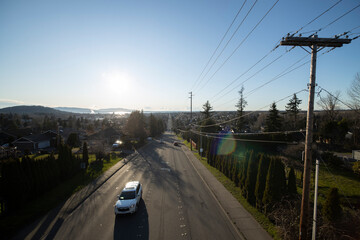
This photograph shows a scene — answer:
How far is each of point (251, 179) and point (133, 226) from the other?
32.5 feet

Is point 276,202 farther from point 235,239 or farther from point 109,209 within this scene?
point 109,209

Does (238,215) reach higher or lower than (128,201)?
lower

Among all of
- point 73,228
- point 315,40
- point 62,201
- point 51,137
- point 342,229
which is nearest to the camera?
point 315,40

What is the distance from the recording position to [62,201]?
15.0 meters

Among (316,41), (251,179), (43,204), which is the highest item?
(316,41)

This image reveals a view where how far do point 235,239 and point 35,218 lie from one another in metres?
13.6

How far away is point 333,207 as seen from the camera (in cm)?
943

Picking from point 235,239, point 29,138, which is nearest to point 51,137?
point 29,138

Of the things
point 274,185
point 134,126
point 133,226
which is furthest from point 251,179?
point 134,126

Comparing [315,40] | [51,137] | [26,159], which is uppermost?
[315,40]

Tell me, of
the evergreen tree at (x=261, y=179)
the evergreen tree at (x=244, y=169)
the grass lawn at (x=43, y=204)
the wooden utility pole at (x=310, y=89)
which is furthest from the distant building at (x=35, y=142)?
the wooden utility pole at (x=310, y=89)

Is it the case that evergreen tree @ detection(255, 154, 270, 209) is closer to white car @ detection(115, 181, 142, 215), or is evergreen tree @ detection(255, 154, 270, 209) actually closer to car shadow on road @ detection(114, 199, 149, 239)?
car shadow on road @ detection(114, 199, 149, 239)

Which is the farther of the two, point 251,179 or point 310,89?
point 251,179

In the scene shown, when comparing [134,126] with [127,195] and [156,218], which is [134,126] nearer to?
[127,195]
